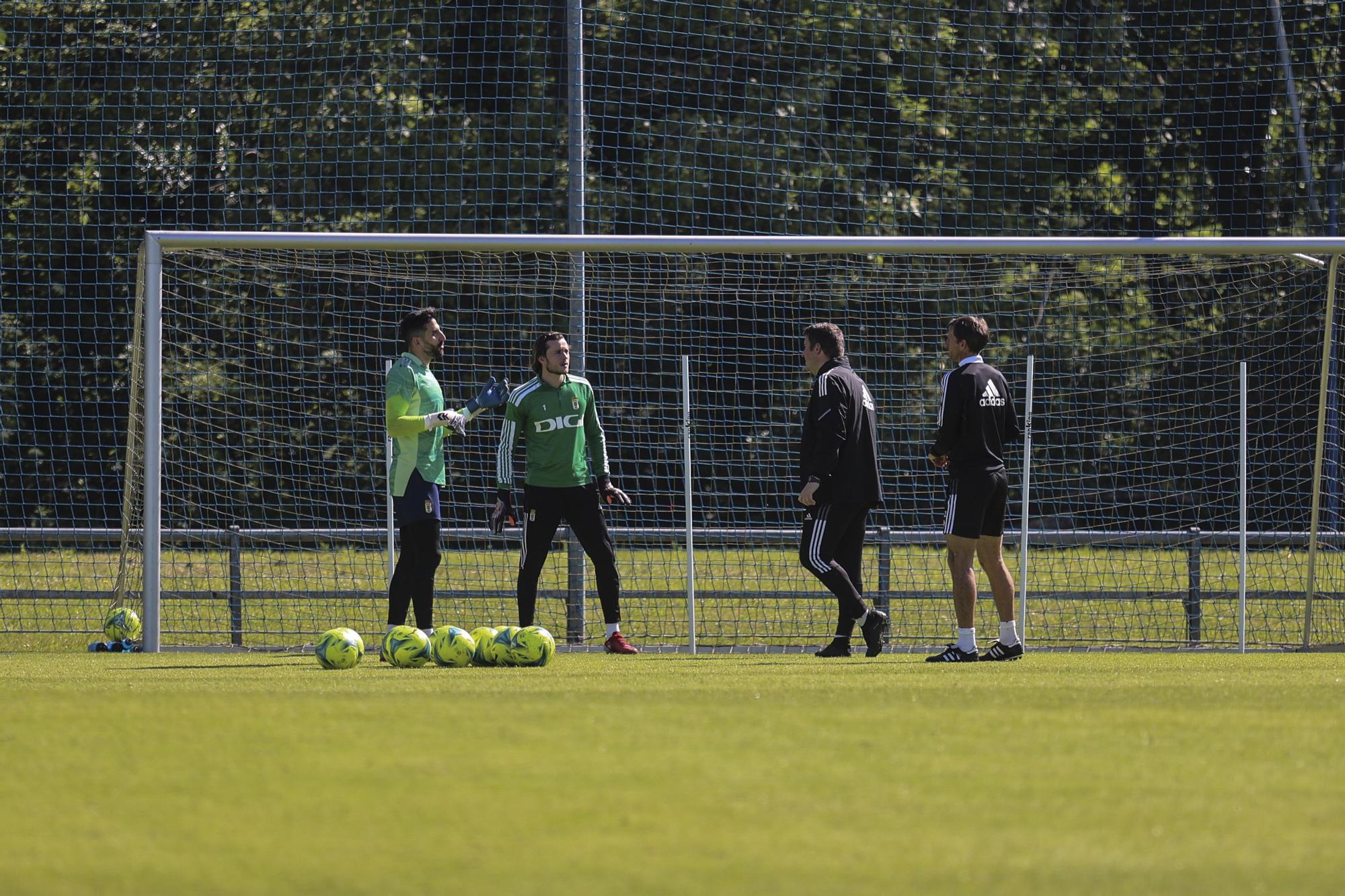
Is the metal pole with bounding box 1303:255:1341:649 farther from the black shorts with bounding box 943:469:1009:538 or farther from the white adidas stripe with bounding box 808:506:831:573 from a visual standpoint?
the white adidas stripe with bounding box 808:506:831:573

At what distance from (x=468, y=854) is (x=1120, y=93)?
19.1 metres

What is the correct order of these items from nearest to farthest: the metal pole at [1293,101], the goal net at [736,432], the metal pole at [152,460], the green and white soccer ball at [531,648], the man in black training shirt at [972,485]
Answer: the green and white soccer ball at [531,648], the man in black training shirt at [972,485], the metal pole at [152,460], the goal net at [736,432], the metal pole at [1293,101]

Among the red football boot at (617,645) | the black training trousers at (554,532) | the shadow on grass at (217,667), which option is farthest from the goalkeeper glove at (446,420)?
the red football boot at (617,645)

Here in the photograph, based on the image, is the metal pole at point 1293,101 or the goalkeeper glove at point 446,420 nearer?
the goalkeeper glove at point 446,420

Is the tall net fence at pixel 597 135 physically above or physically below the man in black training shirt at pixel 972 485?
above

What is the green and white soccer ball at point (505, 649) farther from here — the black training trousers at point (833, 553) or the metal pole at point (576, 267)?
the metal pole at point (576, 267)

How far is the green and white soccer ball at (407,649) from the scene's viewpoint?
328 inches

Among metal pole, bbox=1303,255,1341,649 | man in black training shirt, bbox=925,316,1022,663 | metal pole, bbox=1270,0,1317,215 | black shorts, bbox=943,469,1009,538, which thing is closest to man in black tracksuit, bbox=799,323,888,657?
man in black training shirt, bbox=925,316,1022,663

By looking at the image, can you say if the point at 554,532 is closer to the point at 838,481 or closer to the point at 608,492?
the point at 608,492

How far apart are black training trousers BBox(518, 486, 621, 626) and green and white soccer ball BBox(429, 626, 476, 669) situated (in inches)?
46.6

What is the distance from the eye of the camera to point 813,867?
3.53m

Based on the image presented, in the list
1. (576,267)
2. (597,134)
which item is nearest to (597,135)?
(597,134)

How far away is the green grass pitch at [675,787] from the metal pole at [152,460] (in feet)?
9.61

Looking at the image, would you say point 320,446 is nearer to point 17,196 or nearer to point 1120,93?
point 17,196
